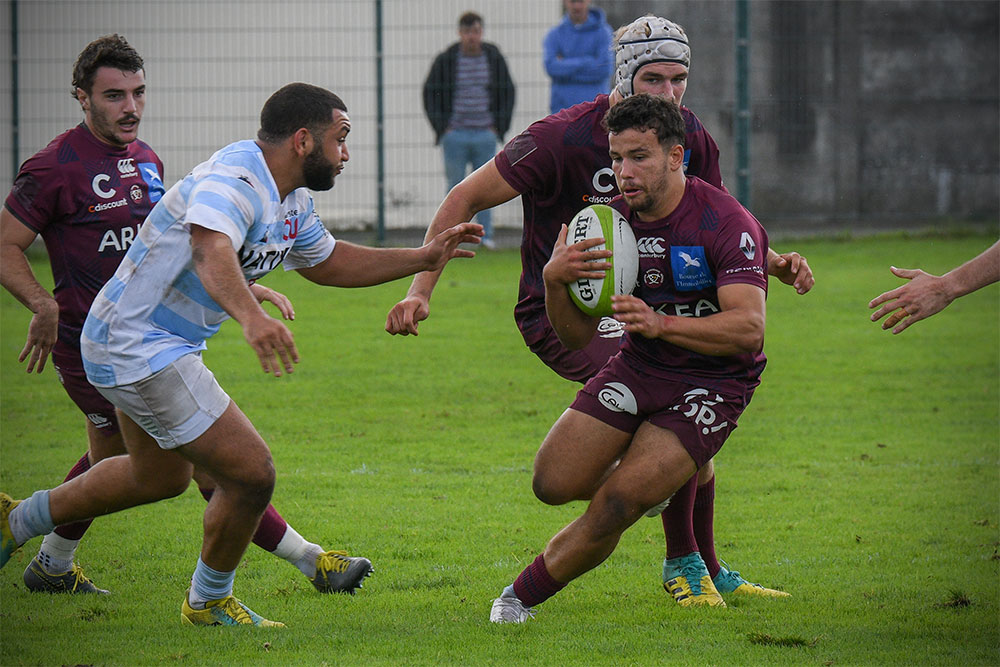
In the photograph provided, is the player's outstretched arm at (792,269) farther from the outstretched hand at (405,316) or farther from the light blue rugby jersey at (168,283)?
the light blue rugby jersey at (168,283)

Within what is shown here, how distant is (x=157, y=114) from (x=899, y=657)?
560 inches

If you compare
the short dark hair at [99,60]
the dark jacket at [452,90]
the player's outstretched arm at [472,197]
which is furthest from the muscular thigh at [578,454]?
the dark jacket at [452,90]

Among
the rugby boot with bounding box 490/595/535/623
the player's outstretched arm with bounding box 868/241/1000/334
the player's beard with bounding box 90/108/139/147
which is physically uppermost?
the player's beard with bounding box 90/108/139/147

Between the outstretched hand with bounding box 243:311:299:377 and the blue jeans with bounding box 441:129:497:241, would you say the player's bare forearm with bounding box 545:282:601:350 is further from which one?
the blue jeans with bounding box 441:129:497:241

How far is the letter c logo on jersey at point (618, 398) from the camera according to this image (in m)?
5.11

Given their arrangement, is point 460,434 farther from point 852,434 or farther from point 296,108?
point 296,108

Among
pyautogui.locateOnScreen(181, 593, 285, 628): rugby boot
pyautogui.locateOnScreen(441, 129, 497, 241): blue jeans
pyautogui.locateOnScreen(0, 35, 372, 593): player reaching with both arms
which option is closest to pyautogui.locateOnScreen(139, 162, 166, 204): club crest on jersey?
pyautogui.locateOnScreen(0, 35, 372, 593): player reaching with both arms

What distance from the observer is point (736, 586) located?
562 centimetres

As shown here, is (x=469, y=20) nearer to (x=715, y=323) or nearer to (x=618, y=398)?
(x=618, y=398)

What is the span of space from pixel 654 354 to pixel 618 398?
0.76 feet

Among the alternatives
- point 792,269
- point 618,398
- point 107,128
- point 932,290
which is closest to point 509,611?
point 618,398

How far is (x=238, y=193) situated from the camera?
4699 millimetres

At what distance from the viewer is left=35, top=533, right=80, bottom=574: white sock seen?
566cm

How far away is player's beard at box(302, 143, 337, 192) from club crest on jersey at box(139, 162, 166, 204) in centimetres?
122
